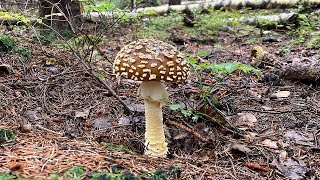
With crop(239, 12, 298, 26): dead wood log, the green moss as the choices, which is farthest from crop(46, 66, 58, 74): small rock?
crop(239, 12, 298, 26): dead wood log

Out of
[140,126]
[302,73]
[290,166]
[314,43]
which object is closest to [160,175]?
[290,166]

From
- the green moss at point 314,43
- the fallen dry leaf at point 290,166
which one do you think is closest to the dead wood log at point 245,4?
the green moss at point 314,43

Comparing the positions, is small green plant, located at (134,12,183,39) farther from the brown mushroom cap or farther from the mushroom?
the brown mushroom cap

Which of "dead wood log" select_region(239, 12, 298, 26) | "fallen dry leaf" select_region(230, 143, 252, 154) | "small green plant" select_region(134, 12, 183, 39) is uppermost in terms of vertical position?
"dead wood log" select_region(239, 12, 298, 26)

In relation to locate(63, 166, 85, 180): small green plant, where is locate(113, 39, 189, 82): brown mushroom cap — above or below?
above

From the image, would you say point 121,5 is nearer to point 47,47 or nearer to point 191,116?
point 47,47

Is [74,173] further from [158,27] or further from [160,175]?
[158,27]

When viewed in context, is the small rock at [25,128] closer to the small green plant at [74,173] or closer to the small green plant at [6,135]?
the small green plant at [6,135]

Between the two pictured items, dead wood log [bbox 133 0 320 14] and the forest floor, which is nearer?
the forest floor
